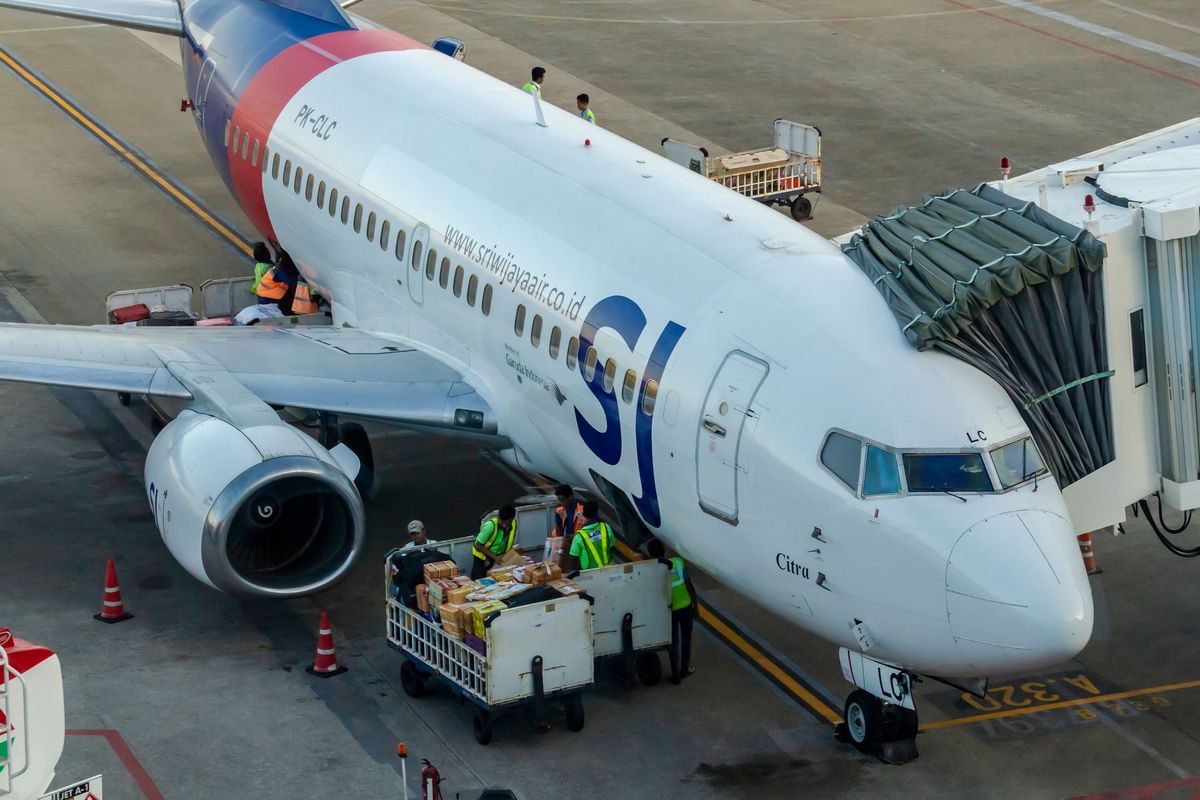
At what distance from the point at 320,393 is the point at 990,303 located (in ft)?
31.1

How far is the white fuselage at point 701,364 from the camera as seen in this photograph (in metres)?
16.5

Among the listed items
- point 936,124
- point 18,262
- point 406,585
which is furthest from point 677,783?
point 936,124

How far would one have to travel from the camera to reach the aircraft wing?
2292 cm

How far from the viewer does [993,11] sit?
52.8 m

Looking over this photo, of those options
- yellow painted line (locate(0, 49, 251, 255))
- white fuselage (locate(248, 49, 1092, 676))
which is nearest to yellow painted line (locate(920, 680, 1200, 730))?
white fuselage (locate(248, 49, 1092, 676))

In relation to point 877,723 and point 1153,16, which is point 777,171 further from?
point 1153,16

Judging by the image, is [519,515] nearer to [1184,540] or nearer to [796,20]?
[1184,540]

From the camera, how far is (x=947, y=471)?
16.7 m

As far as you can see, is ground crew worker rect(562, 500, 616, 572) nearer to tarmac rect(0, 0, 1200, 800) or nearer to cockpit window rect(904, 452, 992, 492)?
tarmac rect(0, 0, 1200, 800)

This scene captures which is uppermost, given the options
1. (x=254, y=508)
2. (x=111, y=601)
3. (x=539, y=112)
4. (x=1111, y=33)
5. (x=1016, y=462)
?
(x=539, y=112)

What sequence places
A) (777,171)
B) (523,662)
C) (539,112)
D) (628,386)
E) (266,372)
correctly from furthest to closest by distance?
(777,171)
(539,112)
(266,372)
(628,386)
(523,662)

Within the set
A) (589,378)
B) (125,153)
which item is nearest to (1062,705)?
(589,378)

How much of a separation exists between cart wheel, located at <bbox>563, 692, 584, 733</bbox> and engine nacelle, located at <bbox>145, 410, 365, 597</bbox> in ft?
10.2

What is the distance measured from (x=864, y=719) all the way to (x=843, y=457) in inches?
123
